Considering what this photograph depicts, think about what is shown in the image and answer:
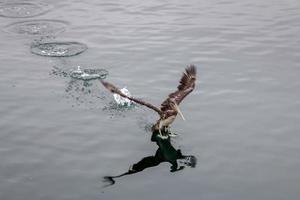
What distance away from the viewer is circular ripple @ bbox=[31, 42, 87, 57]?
1903cm

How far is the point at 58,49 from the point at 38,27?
255cm

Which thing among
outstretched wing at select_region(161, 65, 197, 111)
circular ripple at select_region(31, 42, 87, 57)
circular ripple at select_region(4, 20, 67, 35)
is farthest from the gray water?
outstretched wing at select_region(161, 65, 197, 111)

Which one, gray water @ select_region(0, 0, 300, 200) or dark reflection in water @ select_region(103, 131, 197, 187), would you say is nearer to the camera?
gray water @ select_region(0, 0, 300, 200)

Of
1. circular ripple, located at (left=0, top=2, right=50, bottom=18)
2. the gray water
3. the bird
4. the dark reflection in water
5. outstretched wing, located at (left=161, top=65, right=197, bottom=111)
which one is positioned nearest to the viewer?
the gray water

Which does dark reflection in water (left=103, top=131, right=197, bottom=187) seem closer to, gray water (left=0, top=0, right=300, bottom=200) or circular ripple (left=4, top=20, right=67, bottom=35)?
gray water (left=0, top=0, right=300, bottom=200)

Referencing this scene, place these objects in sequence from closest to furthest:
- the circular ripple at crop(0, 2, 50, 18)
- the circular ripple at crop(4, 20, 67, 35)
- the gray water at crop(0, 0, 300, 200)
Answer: the gray water at crop(0, 0, 300, 200)
the circular ripple at crop(4, 20, 67, 35)
the circular ripple at crop(0, 2, 50, 18)

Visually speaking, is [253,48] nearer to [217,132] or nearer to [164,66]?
[164,66]

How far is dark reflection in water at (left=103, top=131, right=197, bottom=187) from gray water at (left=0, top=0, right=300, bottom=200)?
0.16 meters

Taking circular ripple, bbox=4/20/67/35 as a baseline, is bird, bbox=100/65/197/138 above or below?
below

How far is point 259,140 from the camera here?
1405 cm

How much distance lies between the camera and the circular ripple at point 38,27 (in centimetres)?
2096

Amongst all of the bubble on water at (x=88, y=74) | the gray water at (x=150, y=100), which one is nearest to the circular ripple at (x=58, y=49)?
the gray water at (x=150, y=100)

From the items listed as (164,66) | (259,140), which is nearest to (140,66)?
(164,66)

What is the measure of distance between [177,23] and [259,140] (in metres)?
9.59
